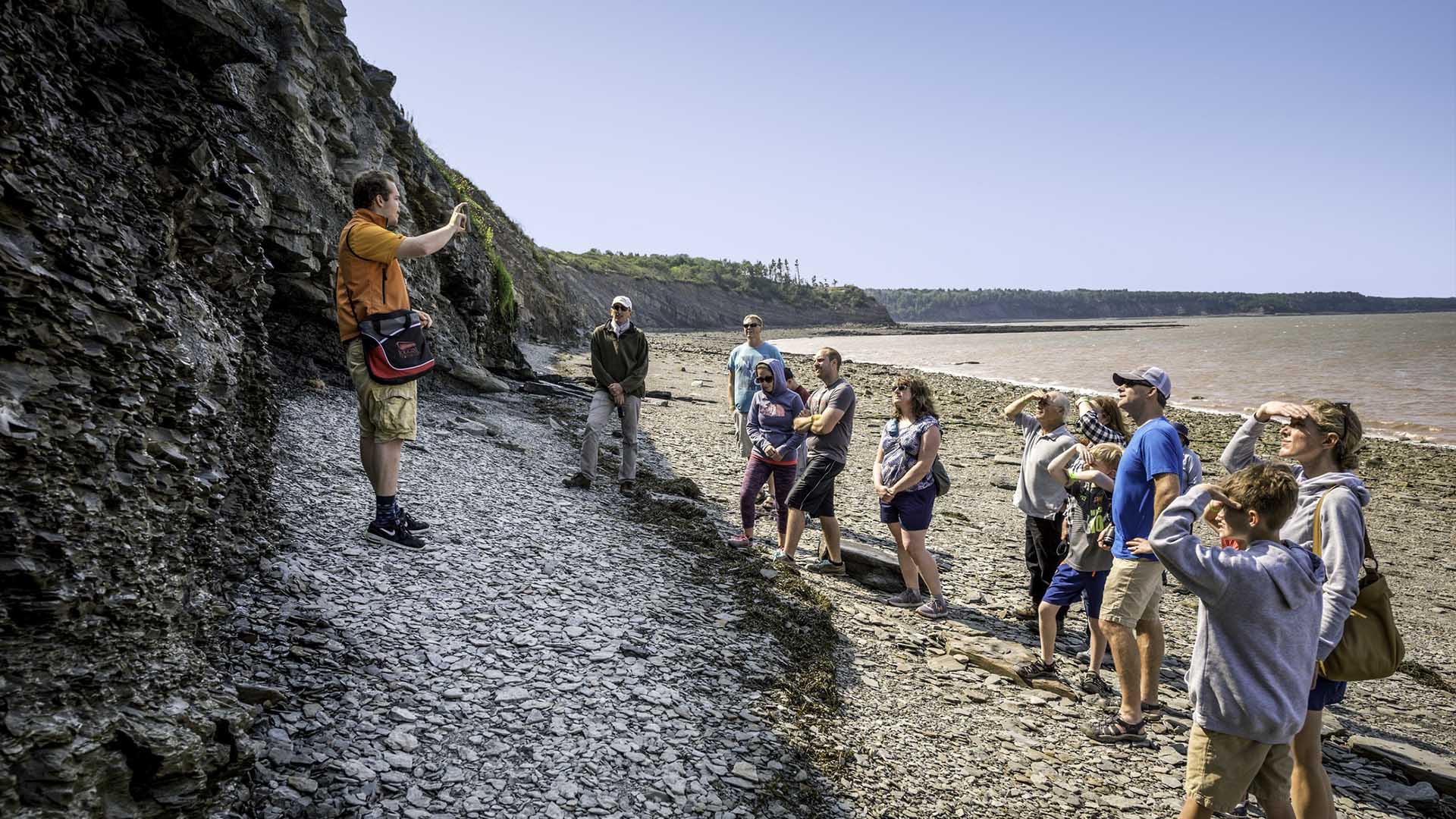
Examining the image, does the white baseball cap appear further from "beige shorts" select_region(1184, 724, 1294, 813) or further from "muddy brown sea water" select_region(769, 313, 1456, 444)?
"muddy brown sea water" select_region(769, 313, 1456, 444)

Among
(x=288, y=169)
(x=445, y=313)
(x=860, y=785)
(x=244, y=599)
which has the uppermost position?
(x=288, y=169)

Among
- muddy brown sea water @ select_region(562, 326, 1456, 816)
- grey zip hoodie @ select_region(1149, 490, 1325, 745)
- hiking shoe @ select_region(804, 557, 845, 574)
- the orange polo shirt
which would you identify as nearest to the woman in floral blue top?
muddy brown sea water @ select_region(562, 326, 1456, 816)

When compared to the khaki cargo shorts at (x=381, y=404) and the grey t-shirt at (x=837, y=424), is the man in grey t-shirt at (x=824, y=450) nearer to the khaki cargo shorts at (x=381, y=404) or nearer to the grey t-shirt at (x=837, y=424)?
the grey t-shirt at (x=837, y=424)

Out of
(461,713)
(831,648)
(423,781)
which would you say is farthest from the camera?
(831,648)

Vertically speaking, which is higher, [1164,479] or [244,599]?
[1164,479]

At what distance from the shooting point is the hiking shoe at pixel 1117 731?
5.58m

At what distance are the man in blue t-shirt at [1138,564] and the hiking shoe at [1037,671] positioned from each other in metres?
0.66

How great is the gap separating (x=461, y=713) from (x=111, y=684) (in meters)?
1.91

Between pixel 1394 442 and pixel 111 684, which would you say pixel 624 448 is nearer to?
pixel 111 684

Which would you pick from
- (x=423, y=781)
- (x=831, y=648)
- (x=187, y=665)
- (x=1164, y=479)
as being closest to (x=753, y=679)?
(x=831, y=648)

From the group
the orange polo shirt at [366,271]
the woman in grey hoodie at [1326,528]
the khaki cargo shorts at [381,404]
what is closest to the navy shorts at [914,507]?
the woman in grey hoodie at [1326,528]

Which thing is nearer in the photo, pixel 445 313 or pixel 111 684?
pixel 111 684

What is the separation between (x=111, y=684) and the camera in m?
2.87

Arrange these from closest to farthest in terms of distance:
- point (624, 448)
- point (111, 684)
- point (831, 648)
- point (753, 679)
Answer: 1. point (111, 684)
2. point (753, 679)
3. point (831, 648)
4. point (624, 448)
